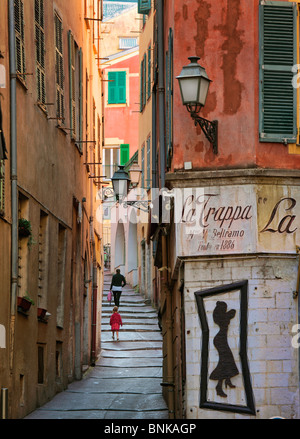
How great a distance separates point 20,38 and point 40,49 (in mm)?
2149

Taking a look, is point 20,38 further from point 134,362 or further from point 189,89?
point 134,362

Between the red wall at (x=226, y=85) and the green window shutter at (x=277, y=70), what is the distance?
9 centimetres

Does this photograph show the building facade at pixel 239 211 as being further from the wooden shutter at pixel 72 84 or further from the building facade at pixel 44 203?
the wooden shutter at pixel 72 84

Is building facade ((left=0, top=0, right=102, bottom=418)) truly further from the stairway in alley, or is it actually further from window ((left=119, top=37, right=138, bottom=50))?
window ((left=119, top=37, right=138, bottom=50))

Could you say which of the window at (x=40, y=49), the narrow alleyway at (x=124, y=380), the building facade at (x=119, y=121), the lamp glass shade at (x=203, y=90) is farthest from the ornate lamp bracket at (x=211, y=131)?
the building facade at (x=119, y=121)

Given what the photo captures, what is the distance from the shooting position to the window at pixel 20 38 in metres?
16.2

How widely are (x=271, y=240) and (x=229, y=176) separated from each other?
94cm

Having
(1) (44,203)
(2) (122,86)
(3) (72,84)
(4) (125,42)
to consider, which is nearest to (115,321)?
(3) (72,84)

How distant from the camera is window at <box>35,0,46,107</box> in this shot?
59.9 ft

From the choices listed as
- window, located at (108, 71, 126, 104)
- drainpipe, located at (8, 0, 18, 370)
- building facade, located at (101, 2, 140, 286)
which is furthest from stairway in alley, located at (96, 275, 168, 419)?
window, located at (108, 71, 126, 104)

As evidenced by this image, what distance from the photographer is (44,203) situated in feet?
61.2
